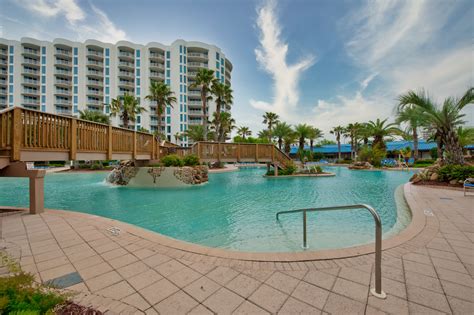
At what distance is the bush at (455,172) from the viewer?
Result: 8953 millimetres

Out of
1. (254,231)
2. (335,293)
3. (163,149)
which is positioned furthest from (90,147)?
(335,293)

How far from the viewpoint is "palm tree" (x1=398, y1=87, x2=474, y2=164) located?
31.0ft

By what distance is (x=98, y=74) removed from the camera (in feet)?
152

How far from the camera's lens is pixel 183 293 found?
219 centimetres

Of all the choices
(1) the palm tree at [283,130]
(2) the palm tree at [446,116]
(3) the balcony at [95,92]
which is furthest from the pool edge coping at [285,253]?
(3) the balcony at [95,92]

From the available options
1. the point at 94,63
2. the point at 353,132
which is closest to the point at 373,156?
the point at 353,132

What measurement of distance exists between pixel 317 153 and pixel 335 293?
52383mm

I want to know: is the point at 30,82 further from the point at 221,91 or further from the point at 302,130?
the point at 302,130

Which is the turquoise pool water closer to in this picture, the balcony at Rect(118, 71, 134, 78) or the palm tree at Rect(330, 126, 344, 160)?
the palm tree at Rect(330, 126, 344, 160)

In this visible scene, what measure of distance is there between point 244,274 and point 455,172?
42.0 feet

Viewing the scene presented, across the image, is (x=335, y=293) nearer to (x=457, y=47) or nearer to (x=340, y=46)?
(x=457, y=47)

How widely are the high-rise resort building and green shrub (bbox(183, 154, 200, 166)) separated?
36331mm

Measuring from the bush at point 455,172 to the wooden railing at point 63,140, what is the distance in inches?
673

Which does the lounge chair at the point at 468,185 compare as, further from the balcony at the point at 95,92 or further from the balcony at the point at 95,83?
the balcony at the point at 95,83
